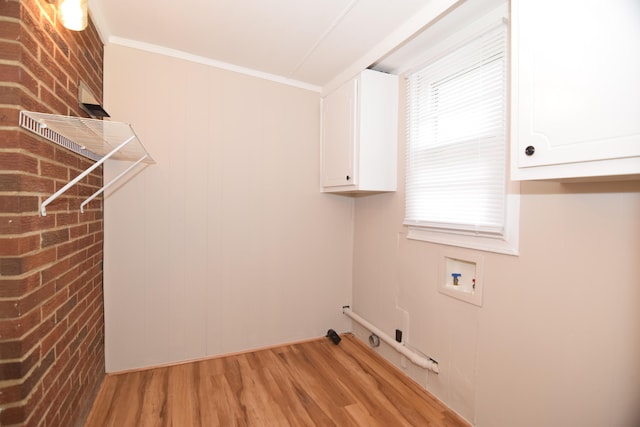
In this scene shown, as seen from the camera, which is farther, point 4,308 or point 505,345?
point 505,345

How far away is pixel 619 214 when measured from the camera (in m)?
1.10

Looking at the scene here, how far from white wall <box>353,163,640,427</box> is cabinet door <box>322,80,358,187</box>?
33.6 inches

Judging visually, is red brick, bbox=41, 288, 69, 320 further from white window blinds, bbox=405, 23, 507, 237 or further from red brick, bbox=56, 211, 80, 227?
white window blinds, bbox=405, 23, 507, 237

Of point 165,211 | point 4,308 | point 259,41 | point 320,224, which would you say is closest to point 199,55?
point 259,41

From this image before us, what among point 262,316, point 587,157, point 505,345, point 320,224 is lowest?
point 262,316

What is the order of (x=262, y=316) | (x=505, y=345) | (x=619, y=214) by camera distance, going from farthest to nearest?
(x=262, y=316), (x=505, y=345), (x=619, y=214)

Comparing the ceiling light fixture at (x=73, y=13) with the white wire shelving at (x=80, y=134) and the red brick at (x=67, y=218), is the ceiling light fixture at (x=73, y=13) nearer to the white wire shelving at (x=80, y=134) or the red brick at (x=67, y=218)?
the white wire shelving at (x=80, y=134)

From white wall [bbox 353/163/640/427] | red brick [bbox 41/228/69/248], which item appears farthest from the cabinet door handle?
red brick [bbox 41/228/69/248]

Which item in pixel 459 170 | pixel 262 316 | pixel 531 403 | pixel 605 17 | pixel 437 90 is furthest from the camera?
pixel 262 316

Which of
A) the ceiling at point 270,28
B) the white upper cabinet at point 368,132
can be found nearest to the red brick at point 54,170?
the ceiling at point 270,28

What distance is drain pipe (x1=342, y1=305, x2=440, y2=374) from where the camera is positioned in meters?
1.90

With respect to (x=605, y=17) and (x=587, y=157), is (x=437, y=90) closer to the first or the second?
(x=605, y=17)

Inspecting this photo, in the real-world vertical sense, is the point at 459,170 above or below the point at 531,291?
above

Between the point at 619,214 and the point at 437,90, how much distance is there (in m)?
1.18
